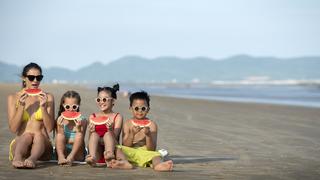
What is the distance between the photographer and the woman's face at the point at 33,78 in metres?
8.27

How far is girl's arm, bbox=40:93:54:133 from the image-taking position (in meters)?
8.05

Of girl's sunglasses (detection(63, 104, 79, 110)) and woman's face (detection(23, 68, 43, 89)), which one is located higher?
woman's face (detection(23, 68, 43, 89))

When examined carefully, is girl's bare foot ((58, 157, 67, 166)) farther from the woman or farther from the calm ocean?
the calm ocean

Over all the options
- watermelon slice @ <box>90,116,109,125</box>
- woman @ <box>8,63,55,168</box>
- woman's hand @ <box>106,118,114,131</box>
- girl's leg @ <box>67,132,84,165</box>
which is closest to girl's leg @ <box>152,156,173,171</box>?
woman's hand @ <box>106,118,114,131</box>

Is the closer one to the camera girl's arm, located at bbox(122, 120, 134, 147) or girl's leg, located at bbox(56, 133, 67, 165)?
girl's leg, located at bbox(56, 133, 67, 165)

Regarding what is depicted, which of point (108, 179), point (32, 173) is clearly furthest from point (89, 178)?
point (32, 173)

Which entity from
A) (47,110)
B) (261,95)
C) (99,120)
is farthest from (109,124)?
(261,95)

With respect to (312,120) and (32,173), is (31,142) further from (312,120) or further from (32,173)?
(312,120)

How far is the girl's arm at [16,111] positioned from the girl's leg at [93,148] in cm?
93

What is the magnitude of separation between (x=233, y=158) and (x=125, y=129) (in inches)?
79.6

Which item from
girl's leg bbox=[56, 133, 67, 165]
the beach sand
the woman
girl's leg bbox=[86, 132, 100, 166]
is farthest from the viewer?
girl's leg bbox=[56, 133, 67, 165]

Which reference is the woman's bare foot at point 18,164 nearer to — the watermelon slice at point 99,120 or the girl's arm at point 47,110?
the girl's arm at point 47,110

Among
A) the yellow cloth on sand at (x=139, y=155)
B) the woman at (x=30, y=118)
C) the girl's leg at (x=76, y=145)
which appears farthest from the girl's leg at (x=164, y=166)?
the woman at (x=30, y=118)

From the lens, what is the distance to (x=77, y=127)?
819 cm
